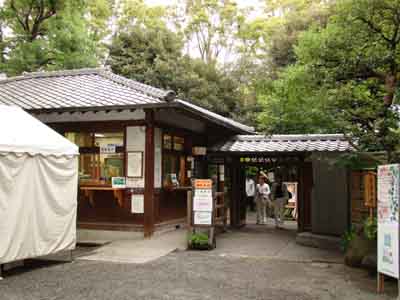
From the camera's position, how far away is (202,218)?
9906 millimetres

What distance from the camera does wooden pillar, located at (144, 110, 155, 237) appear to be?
10758 mm

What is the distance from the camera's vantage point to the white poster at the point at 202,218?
987 centimetres

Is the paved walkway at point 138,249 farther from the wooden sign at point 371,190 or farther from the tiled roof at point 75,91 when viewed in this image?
the wooden sign at point 371,190

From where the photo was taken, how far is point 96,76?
13.2 meters

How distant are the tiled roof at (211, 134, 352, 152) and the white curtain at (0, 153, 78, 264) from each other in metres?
6.04

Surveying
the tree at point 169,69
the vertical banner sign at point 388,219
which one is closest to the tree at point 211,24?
the tree at point 169,69

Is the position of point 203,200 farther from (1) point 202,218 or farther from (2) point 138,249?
(2) point 138,249

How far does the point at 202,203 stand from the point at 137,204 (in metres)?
1.87

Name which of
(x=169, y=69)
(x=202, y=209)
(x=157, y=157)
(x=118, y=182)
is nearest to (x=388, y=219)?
(x=202, y=209)

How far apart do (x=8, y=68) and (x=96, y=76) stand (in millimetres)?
8406

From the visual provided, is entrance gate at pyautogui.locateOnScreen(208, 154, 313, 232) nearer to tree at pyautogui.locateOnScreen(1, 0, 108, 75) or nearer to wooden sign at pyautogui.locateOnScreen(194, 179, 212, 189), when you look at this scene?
wooden sign at pyautogui.locateOnScreen(194, 179, 212, 189)

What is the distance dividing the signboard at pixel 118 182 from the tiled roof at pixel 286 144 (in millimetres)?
3452

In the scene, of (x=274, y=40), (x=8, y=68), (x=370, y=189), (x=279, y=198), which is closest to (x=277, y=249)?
(x=370, y=189)

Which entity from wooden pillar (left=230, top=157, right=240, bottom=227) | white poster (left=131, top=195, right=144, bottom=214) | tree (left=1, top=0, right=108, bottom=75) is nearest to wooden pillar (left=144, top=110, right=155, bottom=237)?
white poster (left=131, top=195, right=144, bottom=214)
